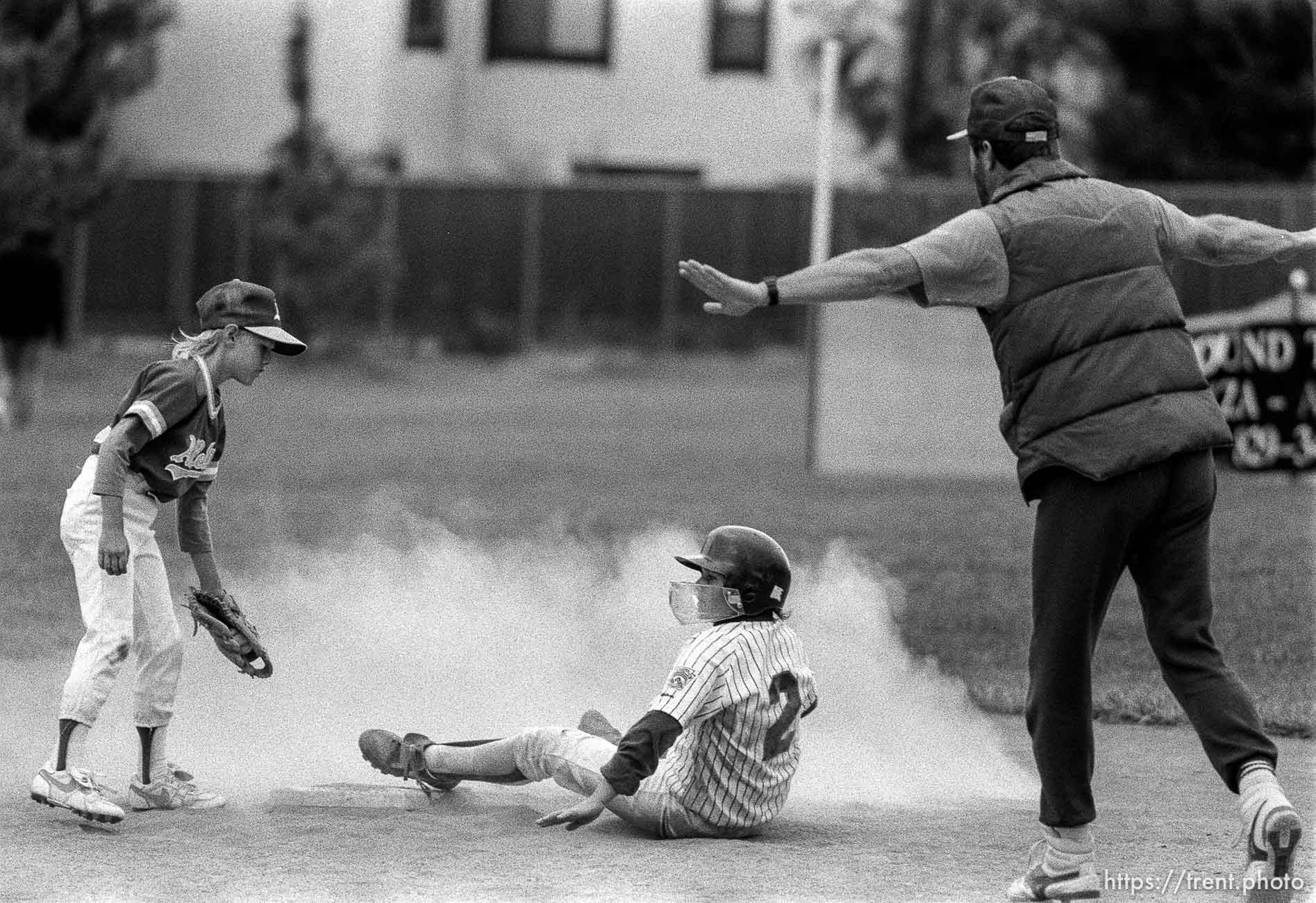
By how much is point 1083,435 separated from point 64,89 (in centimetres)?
2061

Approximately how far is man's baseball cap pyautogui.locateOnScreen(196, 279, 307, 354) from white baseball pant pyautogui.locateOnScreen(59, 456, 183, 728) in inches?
21.3

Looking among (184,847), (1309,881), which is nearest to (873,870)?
(1309,881)

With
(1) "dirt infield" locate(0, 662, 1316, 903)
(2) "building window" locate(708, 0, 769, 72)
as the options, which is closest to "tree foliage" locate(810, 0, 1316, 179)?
(2) "building window" locate(708, 0, 769, 72)

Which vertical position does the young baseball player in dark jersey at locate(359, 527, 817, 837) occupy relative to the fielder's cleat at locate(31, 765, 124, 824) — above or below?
above

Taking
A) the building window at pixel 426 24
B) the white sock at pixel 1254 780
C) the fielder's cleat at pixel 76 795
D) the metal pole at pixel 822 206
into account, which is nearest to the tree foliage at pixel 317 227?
the building window at pixel 426 24

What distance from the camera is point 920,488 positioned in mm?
15273

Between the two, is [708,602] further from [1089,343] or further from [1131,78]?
[1131,78]

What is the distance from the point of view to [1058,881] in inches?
199

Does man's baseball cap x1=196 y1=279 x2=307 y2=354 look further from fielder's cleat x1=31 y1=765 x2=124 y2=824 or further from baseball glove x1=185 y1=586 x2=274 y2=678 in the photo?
fielder's cleat x1=31 y1=765 x2=124 y2=824

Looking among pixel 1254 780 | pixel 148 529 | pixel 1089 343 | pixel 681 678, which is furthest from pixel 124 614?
pixel 1254 780

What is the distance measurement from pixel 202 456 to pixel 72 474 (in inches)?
343

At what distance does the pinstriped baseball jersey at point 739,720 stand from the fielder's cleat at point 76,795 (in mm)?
1624

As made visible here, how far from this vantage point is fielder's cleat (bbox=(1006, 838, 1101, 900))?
16.6 ft

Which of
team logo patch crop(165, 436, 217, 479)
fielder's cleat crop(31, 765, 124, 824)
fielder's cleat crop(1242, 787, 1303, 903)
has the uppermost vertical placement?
team logo patch crop(165, 436, 217, 479)
